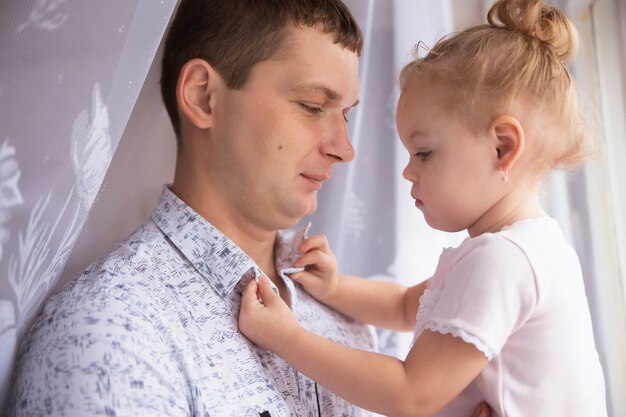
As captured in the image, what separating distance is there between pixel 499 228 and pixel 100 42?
2.52ft

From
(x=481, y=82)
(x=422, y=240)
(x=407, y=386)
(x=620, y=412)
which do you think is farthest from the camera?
(x=422, y=240)

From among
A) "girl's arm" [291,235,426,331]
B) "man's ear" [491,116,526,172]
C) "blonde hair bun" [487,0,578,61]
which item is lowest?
"girl's arm" [291,235,426,331]

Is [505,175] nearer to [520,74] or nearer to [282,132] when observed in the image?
[520,74]

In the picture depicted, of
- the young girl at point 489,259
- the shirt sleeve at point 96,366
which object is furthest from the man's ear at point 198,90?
the shirt sleeve at point 96,366

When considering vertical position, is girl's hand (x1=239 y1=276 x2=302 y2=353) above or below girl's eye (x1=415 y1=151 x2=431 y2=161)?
below

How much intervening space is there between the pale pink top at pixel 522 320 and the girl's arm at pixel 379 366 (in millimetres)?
35

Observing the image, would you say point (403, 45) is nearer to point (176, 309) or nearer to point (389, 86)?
point (389, 86)

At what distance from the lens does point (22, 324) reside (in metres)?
1.11

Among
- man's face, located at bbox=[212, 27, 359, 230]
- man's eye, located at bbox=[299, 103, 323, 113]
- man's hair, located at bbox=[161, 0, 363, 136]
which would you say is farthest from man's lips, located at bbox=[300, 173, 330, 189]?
man's hair, located at bbox=[161, 0, 363, 136]

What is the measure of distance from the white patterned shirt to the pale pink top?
1.04 ft

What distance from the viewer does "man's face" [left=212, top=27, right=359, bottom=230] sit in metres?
1.50

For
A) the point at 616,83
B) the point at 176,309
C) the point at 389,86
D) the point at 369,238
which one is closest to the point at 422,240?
the point at 369,238

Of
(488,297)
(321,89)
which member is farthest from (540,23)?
(488,297)

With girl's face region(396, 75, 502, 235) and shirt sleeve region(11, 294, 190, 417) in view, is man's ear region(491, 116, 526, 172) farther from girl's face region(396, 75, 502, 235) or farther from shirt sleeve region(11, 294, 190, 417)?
shirt sleeve region(11, 294, 190, 417)
